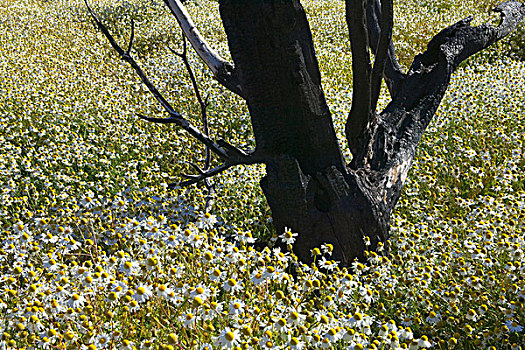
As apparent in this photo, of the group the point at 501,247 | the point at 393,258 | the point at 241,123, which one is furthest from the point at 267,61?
the point at 241,123

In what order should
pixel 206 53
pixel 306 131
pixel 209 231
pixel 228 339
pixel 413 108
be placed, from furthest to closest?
pixel 413 108 < pixel 206 53 < pixel 209 231 < pixel 306 131 < pixel 228 339

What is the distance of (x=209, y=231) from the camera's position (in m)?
3.69

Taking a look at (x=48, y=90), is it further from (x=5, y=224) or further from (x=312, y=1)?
(x=312, y=1)

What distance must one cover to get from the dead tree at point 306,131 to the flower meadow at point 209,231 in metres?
0.26

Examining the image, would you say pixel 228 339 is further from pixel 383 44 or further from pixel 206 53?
pixel 206 53

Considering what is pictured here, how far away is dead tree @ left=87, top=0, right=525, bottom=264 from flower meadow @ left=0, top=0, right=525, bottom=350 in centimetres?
26

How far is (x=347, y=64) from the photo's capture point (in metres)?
9.26

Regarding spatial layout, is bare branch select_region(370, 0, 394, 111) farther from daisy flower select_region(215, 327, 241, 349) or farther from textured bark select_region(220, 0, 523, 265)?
daisy flower select_region(215, 327, 241, 349)

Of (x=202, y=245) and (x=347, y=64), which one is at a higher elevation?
(x=347, y=64)

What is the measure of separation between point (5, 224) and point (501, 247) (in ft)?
12.6

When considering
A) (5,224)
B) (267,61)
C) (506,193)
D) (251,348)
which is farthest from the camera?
(506,193)

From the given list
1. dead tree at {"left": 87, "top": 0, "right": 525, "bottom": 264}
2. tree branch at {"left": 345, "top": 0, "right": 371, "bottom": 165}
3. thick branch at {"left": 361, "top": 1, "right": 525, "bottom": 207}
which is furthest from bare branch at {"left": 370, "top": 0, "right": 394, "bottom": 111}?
thick branch at {"left": 361, "top": 1, "right": 525, "bottom": 207}

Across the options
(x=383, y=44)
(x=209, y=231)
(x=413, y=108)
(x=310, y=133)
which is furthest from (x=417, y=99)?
(x=209, y=231)

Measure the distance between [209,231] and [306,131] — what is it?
975mm
